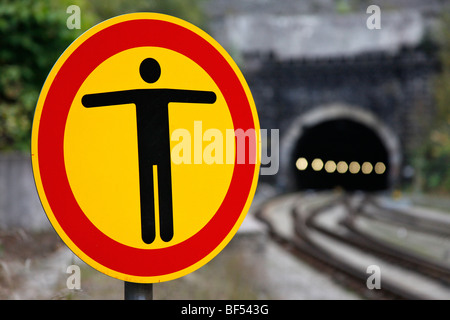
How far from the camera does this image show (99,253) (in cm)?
131

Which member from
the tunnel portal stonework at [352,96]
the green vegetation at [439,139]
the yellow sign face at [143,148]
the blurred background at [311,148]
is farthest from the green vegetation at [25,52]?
the green vegetation at [439,139]

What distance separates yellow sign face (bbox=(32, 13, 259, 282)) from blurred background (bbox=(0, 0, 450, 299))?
117 centimetres

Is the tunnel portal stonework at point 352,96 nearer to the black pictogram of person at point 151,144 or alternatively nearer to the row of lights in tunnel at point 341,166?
the row of lights in tunnel at point 341,166

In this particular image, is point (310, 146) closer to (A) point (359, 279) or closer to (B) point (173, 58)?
(A) point (359, 279)

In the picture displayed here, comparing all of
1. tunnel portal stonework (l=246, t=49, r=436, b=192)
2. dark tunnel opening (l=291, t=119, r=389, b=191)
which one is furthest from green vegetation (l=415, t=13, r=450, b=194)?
dark tunnel opening (l=291, t=119, r=389, b=191)

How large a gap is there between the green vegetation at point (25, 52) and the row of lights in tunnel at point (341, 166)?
74.2 ft

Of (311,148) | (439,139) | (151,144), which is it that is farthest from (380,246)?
(311,148)

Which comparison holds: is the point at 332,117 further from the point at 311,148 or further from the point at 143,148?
the point at 143,148

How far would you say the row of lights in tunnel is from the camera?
102 feet

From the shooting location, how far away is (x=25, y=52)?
9375 mm

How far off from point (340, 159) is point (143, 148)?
3355cm

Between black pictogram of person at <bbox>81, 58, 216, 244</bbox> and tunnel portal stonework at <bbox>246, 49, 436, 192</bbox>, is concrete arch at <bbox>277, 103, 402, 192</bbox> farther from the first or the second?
black pictogram of person at <bbox>81, 58, 216, 244</bbox>

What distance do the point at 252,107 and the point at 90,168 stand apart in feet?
1.69

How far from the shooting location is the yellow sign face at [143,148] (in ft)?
4.32
